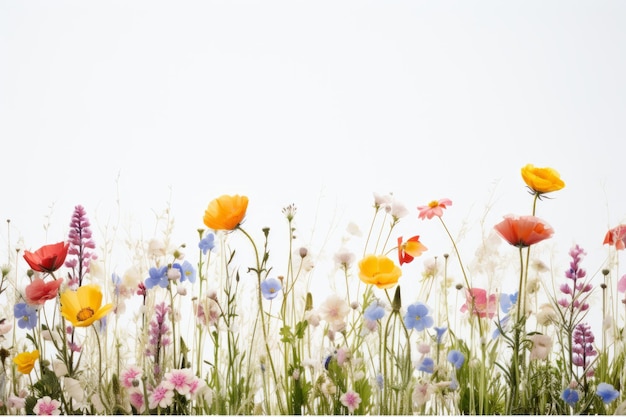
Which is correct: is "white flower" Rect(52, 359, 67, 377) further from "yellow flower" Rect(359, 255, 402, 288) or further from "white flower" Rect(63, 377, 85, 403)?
"yellow flower" Rect(359, 255, 402, 288)

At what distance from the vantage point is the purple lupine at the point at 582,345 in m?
1.67

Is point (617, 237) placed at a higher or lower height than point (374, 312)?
higher

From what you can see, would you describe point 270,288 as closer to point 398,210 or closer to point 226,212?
point 226,212

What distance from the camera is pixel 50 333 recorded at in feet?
5.52

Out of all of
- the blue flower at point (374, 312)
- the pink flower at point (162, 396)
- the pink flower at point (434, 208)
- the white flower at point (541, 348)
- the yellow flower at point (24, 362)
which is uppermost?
the pink flower at point (434, 208)

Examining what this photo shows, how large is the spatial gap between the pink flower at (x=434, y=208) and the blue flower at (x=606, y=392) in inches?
20.5

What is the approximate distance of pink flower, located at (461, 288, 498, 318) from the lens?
165 cm

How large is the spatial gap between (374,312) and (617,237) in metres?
0.59

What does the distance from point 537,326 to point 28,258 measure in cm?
117

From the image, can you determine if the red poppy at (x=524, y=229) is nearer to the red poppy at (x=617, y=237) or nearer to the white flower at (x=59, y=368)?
the red poppy at (x=617, y=237)

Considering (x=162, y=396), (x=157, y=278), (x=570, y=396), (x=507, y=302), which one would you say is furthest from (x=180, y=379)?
(x=570, y=396)

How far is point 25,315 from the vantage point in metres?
1.70

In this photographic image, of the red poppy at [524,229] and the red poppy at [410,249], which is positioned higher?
the red poppy at [524,229]

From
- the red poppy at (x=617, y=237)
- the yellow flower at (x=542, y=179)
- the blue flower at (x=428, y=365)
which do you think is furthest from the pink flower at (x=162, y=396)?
the red poppy at (x=617, y=237)
